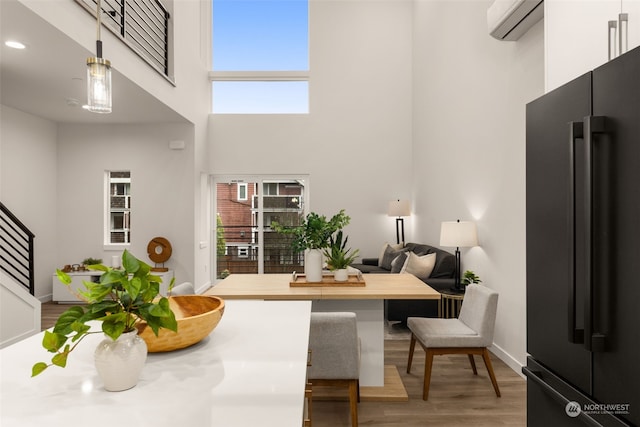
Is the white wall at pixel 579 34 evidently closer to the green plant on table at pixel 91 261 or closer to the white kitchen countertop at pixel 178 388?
the white kitchen countertop at pixel 178 388

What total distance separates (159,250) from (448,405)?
4803mm

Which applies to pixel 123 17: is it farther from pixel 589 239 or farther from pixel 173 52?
pixel 589 239

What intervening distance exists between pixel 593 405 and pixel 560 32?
1447 mm

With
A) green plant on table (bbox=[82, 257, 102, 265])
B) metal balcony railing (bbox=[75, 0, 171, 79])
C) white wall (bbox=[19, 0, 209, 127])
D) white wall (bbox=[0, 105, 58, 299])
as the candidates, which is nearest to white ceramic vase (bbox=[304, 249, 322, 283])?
white wall (bbox=[19, 0, 209, 127])

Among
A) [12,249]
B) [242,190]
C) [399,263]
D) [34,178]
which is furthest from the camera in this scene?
[242,190]

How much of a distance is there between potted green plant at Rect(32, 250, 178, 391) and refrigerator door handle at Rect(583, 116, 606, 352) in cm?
114

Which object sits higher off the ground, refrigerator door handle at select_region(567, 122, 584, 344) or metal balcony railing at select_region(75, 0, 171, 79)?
metal balcony railing at select_region(75, 0, 171, 79)

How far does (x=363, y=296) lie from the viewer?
2584 millimetres

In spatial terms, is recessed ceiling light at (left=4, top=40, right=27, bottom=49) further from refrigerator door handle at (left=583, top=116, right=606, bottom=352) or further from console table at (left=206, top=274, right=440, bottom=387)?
refrigerator door handle at (left=583, top=116, right=606, bottom=352)

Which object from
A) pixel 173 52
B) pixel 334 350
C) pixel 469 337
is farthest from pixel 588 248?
pixel 173 52

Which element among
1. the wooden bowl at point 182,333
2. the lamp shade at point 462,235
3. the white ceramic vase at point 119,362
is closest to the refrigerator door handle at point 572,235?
the wooden bowl at point 182,333

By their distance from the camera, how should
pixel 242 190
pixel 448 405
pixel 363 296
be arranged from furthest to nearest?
pixel 242 190 → pixel 448 405 → pixel 363 296

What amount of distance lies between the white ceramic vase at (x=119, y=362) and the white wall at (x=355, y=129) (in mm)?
6424

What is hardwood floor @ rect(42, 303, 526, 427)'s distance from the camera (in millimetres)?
2516
